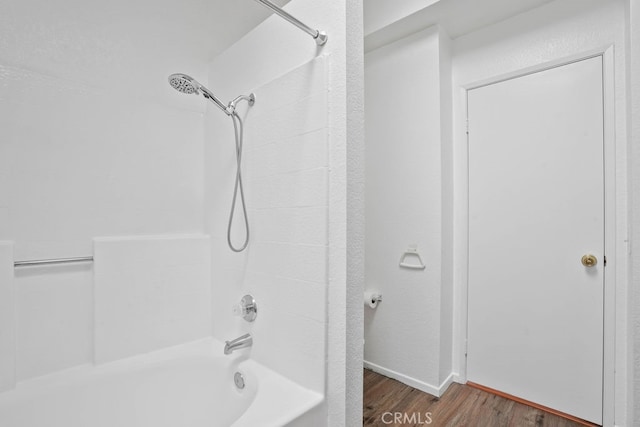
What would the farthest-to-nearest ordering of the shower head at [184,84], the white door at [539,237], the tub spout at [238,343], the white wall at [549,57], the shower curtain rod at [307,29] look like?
the white door at [539,237] < the white wall at [549,57] < the tub spout at [238,343] < the shower head at [184,84] < the shower curtain rod at [307,29]

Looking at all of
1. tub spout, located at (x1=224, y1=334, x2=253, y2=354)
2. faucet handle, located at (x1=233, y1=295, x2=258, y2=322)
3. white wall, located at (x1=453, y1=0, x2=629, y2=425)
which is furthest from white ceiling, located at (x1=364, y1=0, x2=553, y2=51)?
tub spout, located at (x1=224, y1=334, x2=253, y2=354)

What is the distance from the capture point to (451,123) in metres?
2.27

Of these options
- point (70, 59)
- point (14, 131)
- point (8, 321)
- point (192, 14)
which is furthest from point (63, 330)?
point (192, 14)

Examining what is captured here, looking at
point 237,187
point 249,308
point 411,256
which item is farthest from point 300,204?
point 411,256

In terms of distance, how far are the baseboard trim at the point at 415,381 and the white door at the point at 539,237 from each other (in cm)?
23

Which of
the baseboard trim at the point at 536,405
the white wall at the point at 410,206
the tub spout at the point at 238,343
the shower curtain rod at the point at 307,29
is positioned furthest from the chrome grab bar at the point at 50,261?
the baseboard trim at the point at 536,405

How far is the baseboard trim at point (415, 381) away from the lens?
2.06m

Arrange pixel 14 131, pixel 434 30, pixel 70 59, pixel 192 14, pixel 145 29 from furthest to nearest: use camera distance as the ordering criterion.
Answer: pixel 434 30 < pixel 192 14 < pixel 145 29 < pixel 70 59 < pixel 14 131

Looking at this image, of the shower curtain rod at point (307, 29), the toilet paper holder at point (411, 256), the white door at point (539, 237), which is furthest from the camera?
the toilet paper holder at point (411, 256)

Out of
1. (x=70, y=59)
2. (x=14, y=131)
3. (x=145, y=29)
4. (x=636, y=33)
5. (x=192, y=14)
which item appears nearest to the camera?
(x=636, y=33)

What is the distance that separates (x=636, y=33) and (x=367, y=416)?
7.62 ft

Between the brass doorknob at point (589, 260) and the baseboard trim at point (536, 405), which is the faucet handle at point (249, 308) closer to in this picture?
the baseboard trim at point (536, 405)

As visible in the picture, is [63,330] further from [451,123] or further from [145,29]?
[451,123]

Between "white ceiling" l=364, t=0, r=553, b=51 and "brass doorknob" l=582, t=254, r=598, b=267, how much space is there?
1.59 metres
